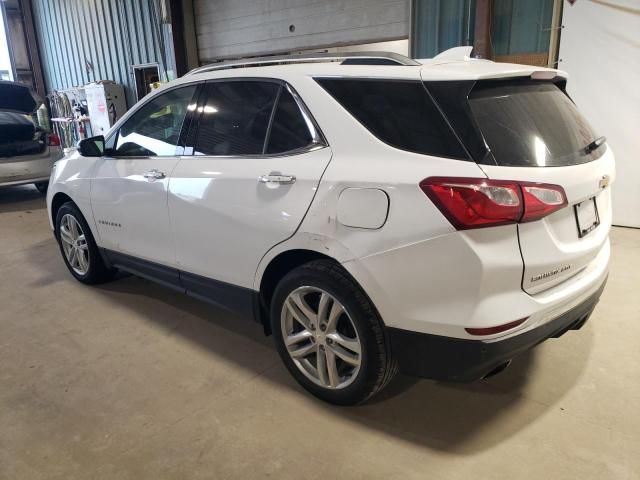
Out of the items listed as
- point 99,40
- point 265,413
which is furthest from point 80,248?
point 99,40

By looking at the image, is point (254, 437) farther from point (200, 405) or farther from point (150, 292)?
point (150, 292)

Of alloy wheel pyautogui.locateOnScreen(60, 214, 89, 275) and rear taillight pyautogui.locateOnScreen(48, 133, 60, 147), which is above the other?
rear taillight pyautogui.locateOnScreen(48, 133, 60, 147)

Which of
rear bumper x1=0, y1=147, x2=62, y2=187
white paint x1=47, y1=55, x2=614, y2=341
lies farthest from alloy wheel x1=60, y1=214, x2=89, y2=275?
rear bumper x1=0, y1=147, x2=62, y2=187

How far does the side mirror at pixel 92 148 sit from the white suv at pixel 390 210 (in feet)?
3.10

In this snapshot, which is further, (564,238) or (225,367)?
(225,367)

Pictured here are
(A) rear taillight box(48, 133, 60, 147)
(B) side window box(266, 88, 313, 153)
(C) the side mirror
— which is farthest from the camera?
(A) rear taillight box(48, 133, 60, 147)

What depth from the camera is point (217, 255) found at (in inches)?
102

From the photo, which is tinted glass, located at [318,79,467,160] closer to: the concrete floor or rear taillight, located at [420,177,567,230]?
rear taillight, located at [420,177,567,230]

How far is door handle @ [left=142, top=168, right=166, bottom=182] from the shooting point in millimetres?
2852

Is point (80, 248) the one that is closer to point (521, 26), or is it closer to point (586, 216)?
point (586, 216)

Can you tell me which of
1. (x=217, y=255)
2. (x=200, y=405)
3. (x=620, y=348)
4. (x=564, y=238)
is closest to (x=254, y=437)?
(x=200, y=405)

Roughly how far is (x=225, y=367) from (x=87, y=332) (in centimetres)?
110

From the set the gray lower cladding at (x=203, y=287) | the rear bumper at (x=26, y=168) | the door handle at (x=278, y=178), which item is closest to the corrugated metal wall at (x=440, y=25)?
the door handle at (x=278, y=178)

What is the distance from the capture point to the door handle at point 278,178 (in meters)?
2.16
